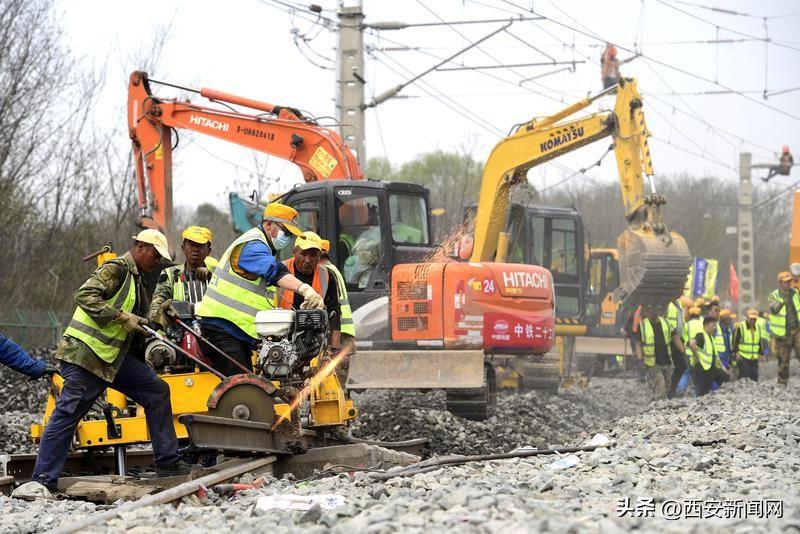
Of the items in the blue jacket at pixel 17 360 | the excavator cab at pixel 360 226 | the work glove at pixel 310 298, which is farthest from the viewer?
the excavator cab at pixel 360 226

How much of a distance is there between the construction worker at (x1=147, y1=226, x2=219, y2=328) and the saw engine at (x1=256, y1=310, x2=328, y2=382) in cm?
131

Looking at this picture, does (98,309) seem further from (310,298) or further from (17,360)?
(310,298)

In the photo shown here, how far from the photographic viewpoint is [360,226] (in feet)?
41.3

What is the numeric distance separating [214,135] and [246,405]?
24.4 feet

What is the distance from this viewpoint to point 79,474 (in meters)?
8.34

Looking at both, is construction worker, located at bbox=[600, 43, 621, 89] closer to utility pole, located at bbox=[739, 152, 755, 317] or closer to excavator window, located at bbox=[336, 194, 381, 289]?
excavator window, located at bbox=[336, 194, 381, 289]

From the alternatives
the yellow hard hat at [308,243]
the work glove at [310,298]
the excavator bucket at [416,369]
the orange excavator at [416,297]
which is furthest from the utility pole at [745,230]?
the work glove at [310,298]

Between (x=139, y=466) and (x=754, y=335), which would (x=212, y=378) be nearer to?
(x=139, y=466)

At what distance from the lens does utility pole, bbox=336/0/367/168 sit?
19.0 meters

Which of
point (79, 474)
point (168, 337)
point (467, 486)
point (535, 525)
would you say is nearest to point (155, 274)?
point (168, 337)

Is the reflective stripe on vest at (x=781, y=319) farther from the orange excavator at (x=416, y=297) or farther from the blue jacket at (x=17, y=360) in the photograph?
the blue jacket at (x=17, y=360)

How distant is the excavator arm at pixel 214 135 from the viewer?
1391 cm

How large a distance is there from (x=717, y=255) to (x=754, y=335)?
4230 cm

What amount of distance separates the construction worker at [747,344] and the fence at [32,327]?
41.2ft
